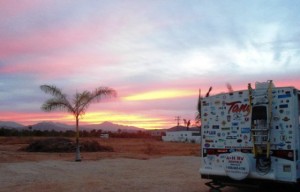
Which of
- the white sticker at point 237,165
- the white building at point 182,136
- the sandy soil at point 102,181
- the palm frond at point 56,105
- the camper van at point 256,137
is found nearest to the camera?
the camper van at point 256,137

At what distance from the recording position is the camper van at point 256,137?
10.8 metres

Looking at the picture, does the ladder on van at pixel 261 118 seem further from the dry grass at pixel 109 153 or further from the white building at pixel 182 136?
the white building at pixel 182 136

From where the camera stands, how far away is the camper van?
10.8 metres

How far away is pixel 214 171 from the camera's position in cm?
1207

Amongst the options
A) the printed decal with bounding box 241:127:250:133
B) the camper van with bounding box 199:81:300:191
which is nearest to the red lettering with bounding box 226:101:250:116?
the camper van with bounding box 199:81:300:191

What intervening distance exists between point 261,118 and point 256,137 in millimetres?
521

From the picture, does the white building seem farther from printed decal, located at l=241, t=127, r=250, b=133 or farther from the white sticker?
the white sticker

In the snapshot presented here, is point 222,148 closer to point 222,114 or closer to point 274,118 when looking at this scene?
point 222,114

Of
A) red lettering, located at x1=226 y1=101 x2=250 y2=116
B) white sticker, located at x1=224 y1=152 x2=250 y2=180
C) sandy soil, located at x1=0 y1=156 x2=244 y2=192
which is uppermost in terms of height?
red lettering, located at x1=226 y1=101 x2=250 y2=116

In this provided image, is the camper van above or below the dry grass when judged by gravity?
above

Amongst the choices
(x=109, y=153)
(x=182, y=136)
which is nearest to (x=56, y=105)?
(x=109, y=153)

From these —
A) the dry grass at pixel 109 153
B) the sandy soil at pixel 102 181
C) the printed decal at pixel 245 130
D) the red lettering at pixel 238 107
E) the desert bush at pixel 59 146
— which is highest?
the red lettering at pixel 238 107

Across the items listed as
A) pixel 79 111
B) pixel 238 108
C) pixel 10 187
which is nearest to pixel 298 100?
pixel 238 108

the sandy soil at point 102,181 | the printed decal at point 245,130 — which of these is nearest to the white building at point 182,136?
the sandy soil at point 102,181
